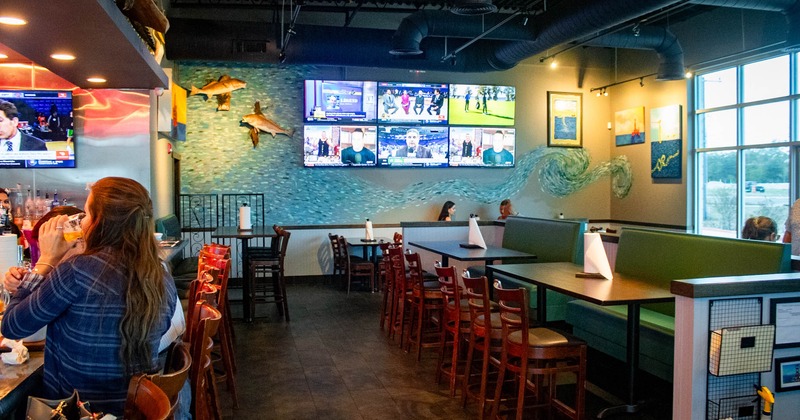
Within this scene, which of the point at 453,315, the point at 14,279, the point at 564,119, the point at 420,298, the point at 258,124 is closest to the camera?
the point at 14,279

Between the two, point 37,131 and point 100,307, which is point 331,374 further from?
point 37,131

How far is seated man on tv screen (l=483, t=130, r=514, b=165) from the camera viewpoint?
34.3 ft

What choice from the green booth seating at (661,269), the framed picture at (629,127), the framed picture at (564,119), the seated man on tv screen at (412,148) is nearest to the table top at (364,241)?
the seated man on tv screen at (412,148)

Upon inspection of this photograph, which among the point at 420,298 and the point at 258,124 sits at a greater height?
the point at 258,124

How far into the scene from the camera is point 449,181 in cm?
1041

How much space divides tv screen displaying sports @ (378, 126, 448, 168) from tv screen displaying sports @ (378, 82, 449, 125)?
5.1 inches

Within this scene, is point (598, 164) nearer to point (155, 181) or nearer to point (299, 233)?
point (299, 233)

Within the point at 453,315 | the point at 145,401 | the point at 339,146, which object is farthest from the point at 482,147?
→ the point at 145,401

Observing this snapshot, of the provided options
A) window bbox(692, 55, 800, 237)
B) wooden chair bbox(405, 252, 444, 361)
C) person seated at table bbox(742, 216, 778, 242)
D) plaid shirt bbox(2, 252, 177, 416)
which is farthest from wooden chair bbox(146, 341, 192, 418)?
window bbox(692, 55, 800, 237)

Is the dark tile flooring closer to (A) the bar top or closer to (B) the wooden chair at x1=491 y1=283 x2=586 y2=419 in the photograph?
(B) the wooden chair at x1=491 y1=283 x2=586 y2=419

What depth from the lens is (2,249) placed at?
8.95 feet

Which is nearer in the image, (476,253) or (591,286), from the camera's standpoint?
(591,286)

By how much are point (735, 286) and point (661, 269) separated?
2062 millimetres

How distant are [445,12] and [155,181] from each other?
3.97m
